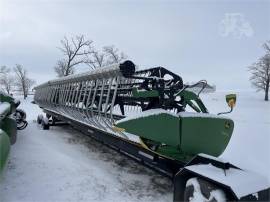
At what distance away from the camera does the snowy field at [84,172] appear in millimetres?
4145

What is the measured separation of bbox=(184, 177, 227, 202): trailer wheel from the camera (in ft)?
9.55

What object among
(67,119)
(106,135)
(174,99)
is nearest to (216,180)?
(174,99)

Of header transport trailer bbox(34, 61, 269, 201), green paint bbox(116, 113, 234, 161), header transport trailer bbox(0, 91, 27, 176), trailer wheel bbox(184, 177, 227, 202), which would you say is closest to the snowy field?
header transport trailer bbox(34, 61, 269, 201)

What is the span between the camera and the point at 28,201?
3844 mm

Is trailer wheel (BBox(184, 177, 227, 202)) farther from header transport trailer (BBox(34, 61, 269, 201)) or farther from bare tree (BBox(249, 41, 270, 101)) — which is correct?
bare tree (BBox(249, 41, 270, 101))

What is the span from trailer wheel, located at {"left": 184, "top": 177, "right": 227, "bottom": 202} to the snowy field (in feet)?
3.18

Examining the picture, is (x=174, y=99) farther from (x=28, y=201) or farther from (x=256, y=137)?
→ (x=256, y=137)

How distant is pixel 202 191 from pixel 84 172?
2594 millimetres

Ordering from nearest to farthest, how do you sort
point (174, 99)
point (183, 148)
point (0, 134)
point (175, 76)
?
point (0, 134), point (183, 148), point (174, 99), point (175, 76)

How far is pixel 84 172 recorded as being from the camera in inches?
202

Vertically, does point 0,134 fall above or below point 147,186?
above

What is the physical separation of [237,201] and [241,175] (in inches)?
15.8

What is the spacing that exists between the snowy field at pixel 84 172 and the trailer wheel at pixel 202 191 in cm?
97

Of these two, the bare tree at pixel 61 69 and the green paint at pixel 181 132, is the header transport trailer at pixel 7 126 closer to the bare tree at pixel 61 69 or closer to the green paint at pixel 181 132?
the green paint at pixel 181 132
